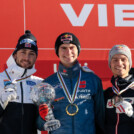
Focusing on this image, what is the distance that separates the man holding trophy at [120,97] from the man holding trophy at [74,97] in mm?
95

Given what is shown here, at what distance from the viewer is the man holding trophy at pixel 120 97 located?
7.83 feet

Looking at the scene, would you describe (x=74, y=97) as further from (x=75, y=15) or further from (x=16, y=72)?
(x=75, y=15)

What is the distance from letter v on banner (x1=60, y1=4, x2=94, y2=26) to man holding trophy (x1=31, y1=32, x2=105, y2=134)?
99cm

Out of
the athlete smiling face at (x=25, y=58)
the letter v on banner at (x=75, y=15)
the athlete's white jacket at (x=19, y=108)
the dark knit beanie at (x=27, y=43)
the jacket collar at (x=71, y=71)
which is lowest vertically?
the athlete's white jacket at (x=19, y=108)

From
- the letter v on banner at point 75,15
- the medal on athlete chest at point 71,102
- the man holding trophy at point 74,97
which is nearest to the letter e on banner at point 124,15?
the letter v on banner at point 75,15

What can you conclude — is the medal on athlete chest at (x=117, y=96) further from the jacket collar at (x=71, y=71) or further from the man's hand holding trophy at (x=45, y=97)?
the man's hand holding trophy at (x=45, y=97)

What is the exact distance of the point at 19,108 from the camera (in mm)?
2506

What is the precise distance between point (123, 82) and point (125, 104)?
273 mm

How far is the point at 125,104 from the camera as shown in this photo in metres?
2.33

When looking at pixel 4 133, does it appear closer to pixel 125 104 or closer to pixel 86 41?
pixel 125 104

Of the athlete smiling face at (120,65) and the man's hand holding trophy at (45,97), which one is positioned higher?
the athlete smiling face at (120,65)

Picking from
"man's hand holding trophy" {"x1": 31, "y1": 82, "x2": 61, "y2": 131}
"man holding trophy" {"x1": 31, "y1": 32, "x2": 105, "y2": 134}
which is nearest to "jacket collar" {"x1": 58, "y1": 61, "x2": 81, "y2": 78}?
"man holding trophy" {"x1": 31, "y1": 32, "x2": 105, "y2": 134}

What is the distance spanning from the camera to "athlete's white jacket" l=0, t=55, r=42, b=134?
2.46 meters

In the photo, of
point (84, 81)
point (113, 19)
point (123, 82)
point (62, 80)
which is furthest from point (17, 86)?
point (113, 19)
